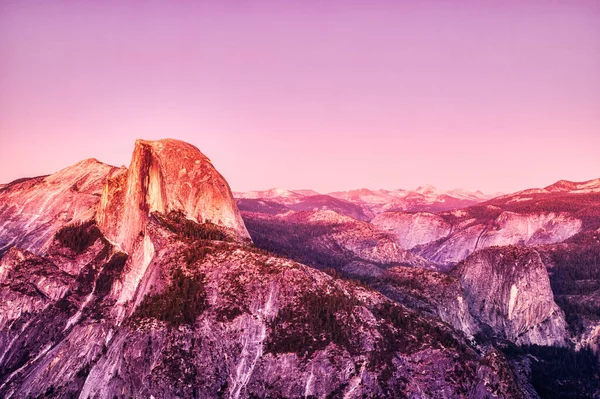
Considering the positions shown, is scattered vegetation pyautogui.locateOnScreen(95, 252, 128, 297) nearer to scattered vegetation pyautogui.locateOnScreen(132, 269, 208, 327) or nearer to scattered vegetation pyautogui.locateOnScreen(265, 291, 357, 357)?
scattered vegetation pyautogui.locateOnScreen(132, 269, 208, 327)

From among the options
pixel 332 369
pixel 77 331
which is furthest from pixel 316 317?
pixel 77 331

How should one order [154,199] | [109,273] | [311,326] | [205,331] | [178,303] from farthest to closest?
1. [154,199]
2. [109,273]
3. [178,303]
4. [205,331]
5. [311,326]

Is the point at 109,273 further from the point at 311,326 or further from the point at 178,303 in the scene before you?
the point at 311,326

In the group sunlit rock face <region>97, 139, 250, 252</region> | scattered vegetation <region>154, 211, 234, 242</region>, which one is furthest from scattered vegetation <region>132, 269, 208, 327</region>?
sunlit rock face <region>97, 139, 250, 252</region>

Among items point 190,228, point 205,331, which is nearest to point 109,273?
Result: point 190,228

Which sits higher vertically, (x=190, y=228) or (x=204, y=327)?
(x=190, y=228)

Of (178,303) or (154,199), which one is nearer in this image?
(178,303)

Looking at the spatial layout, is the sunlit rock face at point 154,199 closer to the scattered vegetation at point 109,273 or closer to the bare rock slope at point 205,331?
the bare rock slope at point 205,331

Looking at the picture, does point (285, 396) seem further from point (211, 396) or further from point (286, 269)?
point (286, 269)
